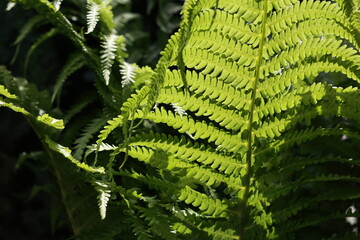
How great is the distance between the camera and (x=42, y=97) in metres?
1.40

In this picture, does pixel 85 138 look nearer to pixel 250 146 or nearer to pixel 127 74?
pixel 127 74

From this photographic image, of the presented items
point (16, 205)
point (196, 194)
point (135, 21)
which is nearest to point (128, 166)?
point (196, 194)

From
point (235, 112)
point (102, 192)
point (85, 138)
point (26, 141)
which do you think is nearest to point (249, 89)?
point (235, 112)

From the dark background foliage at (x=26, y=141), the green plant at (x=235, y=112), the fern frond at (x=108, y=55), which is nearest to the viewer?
the green plant at (x=235, y=112)

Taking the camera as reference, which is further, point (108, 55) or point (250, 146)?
point (108, 55)

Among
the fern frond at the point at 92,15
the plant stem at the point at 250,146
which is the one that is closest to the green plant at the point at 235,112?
the plant stem at the point at 250,146

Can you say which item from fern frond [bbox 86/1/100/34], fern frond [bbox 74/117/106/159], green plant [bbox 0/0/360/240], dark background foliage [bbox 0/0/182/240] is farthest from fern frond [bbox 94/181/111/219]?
dark background foliage [bbox 0/0/182/240]

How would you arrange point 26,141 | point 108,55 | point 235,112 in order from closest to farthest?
point 235,112, point 108,55, point 26,141

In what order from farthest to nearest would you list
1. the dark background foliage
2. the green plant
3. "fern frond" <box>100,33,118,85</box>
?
1. the dark background foliage
2. "fern frond" <box>100,33,118,85</box>
3. the green plant

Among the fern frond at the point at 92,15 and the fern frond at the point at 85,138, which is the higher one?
the fern frond at the point at 92,15

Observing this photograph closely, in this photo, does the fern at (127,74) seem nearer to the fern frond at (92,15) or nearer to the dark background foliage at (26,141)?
the fern frond at (92,15)

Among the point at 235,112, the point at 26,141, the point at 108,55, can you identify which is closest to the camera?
the point at 235,112

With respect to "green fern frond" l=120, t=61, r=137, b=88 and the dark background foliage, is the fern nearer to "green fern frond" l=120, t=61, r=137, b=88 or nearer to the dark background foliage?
"green fern frond" l=120, t=61, r=137, b=88

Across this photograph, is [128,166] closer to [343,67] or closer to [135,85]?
[135,85]
